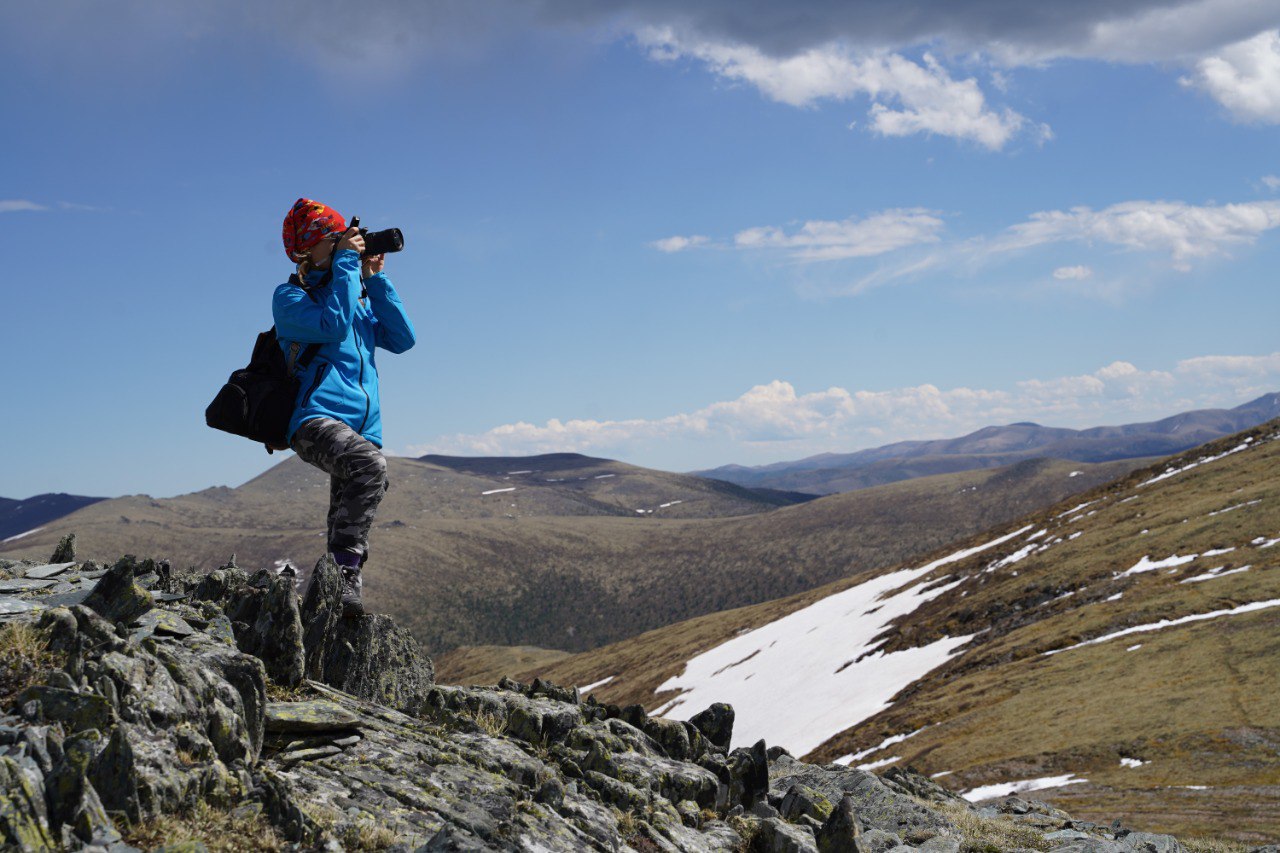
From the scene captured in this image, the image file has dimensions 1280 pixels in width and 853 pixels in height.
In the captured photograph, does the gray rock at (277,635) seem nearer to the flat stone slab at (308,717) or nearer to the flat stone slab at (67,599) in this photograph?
the flat stone slab at (308,717)

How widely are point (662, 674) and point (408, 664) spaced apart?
341ft

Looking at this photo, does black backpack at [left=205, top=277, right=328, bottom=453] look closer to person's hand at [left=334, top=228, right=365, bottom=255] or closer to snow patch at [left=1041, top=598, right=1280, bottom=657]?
person's hand at [left=334, top=228, right=365, bottom=255]

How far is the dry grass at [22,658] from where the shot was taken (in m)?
7.02

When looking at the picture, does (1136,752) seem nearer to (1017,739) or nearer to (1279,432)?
(1017,739)

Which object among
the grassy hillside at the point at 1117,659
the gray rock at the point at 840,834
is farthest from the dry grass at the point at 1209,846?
the gray rock at the point at 840,834

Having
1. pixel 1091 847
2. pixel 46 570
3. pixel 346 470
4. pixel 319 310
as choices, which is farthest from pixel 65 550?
pixel 1091 847

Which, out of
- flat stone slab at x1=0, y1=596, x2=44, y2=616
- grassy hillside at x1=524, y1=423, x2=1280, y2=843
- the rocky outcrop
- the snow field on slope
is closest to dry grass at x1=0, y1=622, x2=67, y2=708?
the rocky outcrop

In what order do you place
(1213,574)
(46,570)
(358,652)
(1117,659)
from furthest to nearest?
(1213,574) → (1117,659) → (358,652) → (46,570)

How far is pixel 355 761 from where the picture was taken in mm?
9125

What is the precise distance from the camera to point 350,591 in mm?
11453

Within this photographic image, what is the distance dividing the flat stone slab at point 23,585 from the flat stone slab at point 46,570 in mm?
297

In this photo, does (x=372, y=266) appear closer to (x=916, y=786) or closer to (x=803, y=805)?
(x=803, y=805)

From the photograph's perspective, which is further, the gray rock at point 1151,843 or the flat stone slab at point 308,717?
the gray rock at point 1151,843

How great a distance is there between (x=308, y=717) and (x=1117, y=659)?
1934 inches
